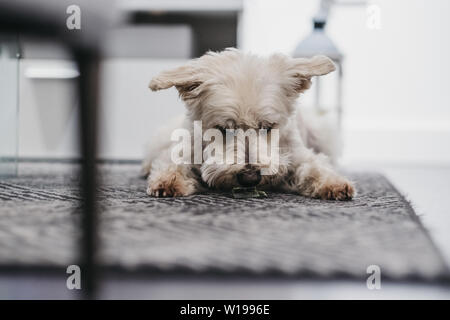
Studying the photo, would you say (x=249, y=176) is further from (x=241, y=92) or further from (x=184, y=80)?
(x=184, y=80)

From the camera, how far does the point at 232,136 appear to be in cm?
180

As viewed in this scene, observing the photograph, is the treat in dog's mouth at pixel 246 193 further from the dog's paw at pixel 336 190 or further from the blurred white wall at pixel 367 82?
the blurred white wall at pixel 367 82

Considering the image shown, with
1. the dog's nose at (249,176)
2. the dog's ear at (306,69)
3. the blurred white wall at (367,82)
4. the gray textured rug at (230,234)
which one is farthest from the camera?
the blurred white wall at (367,82)

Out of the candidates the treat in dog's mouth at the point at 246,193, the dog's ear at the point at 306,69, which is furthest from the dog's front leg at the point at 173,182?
the dog's ear at the point at 306,69

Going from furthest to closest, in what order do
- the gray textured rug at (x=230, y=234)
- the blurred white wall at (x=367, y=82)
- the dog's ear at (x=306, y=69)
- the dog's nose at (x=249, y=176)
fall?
the blurred white wall at (x=367, y=82)
the dog's ear at (x=306, y=69)
the dog's nose at (x=249, y=176)
the gray textured rug at (x=230, y=234)

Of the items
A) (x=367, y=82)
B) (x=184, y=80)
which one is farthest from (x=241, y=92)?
(x=367, y=82)

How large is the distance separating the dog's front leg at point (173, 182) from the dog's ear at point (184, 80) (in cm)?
29

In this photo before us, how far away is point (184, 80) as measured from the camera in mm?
1847

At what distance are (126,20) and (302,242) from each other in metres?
2.84

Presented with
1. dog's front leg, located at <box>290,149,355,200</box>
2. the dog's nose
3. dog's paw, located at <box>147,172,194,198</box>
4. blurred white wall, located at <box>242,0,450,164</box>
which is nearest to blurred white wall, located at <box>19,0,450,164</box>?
blurred white wall, located at <box>242,0,450,164</box>

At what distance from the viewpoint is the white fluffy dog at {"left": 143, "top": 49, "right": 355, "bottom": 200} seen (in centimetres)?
178

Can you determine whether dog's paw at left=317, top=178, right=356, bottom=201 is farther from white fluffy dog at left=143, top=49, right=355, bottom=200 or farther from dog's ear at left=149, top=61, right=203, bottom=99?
dog's ear at left=149, top=61, right=203, bottom=99

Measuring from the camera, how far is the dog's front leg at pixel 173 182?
1826 mm

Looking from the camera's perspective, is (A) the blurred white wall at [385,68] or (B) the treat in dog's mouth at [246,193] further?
(A) the blurred white wall at [385,68]
